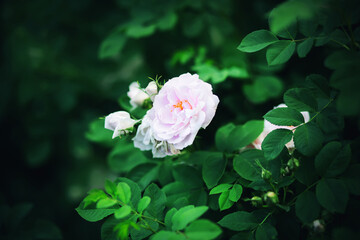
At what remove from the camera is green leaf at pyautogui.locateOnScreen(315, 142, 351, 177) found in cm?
80

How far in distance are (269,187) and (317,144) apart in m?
0.19

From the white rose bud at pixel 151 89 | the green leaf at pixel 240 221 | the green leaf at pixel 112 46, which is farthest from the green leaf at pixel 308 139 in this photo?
the green leaf at pixel 112 46

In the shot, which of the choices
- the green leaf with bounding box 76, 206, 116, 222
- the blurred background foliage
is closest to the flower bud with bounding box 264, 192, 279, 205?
the green leaf with bounding box 76, 206, 116, 222

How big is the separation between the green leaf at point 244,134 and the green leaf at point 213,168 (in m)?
0.07

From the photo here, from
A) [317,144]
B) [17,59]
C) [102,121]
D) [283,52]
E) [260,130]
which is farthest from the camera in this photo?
[17,59]

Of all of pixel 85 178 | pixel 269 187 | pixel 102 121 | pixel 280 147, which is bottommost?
pixel 85 178

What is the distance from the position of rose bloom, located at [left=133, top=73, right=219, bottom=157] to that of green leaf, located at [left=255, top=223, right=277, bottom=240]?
0.32 m

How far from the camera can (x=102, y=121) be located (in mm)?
1588

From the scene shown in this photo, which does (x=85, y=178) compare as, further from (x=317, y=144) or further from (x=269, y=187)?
(x=317, y=144)

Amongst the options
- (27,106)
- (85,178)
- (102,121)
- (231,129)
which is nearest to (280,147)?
(231,129)

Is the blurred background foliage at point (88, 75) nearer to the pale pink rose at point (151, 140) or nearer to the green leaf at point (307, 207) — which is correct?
the pale pink rose at point (151, 140)

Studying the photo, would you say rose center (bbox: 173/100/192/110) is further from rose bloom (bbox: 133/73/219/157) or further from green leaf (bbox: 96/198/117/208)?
green leaf (bbox: 96/198/117/208)

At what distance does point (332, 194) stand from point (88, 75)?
185 centimetres

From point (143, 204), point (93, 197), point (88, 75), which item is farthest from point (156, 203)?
point (88, 75)
